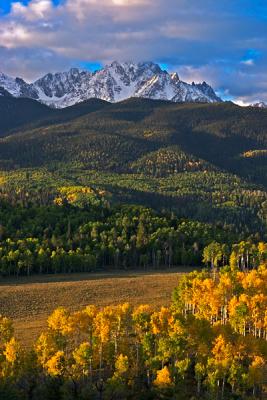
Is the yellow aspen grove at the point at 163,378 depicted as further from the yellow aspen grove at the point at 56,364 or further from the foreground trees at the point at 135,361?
the yellow aspen grove at the point at 56,364

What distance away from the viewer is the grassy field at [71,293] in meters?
98.1

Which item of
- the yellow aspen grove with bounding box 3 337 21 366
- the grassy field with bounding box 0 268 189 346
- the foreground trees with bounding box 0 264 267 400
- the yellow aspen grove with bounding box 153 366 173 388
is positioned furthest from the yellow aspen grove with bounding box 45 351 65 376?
the grassy field with bounding box 0 268 189 346

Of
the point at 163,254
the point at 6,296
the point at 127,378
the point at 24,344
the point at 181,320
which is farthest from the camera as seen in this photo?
the point at 163,254

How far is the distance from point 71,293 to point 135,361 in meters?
46.5

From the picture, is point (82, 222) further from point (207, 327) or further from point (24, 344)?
point (207, 327)

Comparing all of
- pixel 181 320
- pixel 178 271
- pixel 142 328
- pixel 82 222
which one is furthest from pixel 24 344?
pixel 82 222

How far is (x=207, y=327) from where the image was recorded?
70.4 meters

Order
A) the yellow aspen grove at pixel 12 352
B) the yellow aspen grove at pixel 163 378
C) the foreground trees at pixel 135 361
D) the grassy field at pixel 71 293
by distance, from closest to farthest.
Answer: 1. the foreground trees at pixel 135 361
2. the yellow aspen grove at pixel 163 378
3. the yellow aspen grove at pixel 12 352
4. the grassy field at pixel 71 293

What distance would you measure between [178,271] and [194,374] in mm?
73502

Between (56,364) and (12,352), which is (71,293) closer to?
(12,352)

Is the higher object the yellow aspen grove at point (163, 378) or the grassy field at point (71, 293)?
the grassy field at point (71, 293)

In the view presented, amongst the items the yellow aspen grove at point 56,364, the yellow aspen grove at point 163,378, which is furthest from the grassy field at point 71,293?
the yellow aspen grove at point 163,378

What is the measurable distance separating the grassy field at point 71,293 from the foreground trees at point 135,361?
17.2 meters

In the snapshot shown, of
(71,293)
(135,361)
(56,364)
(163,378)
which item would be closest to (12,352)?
(56,364)
